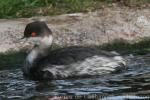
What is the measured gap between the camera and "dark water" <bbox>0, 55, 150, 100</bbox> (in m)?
10.7

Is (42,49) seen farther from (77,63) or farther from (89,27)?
(89,27)

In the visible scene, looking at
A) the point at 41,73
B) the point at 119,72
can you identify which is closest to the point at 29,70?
the point at 41,73

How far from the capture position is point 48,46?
42.1 ft

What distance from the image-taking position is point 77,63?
12297 millimetres

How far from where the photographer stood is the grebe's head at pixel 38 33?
502 inches

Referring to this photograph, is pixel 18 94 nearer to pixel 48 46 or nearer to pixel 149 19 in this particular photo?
pixel 48 46

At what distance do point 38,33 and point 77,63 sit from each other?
915 millimetres

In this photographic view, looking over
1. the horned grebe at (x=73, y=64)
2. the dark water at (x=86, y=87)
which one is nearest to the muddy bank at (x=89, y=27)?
the horned grebe at (x=73, y=64)

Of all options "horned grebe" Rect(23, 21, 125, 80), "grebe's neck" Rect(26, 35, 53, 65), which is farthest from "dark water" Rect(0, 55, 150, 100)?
"grebe's neck" Rect(26, 35, 53, 65)

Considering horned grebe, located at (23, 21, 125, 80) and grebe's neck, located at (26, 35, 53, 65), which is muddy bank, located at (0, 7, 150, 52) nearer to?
grebe's neck, located at (26, 35, 53, 65)

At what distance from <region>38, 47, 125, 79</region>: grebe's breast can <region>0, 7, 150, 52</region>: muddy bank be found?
183cm

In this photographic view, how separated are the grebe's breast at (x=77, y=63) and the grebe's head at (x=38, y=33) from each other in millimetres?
443

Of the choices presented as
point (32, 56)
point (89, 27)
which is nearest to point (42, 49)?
point (32, 56)

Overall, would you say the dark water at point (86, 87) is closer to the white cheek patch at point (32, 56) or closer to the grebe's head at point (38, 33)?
the white cheek patch at point (32, 56)
